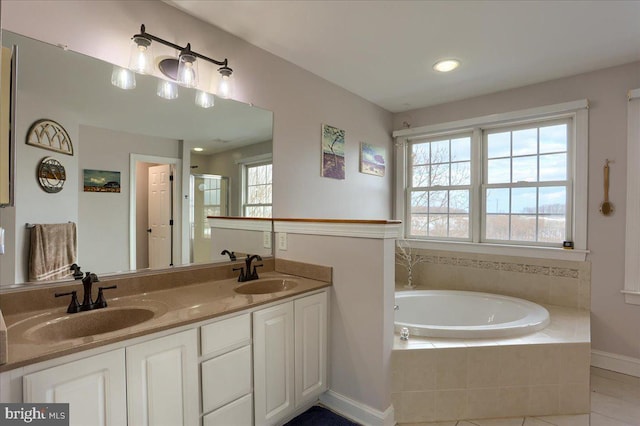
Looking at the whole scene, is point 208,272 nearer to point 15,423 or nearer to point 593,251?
point 15,423

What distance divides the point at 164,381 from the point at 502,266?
296 centimetres

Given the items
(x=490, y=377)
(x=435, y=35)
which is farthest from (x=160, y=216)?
(x=490, y=377)

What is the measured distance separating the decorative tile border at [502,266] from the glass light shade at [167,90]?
2828mm

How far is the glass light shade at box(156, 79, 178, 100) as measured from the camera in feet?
5.78

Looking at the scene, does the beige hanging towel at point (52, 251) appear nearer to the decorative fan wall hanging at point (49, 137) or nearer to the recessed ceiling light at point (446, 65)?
the decorative fan wall hanging at point (49, 137)

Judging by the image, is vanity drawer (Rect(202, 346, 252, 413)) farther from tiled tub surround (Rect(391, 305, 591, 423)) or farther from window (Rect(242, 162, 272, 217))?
window (Rect(242, 162, 272, 217))

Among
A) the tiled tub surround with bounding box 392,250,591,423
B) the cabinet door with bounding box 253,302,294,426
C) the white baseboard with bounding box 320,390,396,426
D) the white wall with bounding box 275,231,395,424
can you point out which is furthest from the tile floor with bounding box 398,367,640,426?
the cabinet door with bounding box 253,302,294,426

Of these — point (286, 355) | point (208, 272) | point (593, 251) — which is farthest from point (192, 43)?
point (593, 251)

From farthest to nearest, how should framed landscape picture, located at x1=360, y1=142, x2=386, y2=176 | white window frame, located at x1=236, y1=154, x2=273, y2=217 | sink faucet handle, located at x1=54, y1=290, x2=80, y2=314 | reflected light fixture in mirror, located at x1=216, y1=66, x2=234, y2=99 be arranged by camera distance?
framed landscape picture, located at x1=360, y1=142, x2=386, y2=176 < white window frame, located at x1=236, y1=154, x2=273, y2=217 < reflected light fixture in mirror, located at x1=216, y1=66, x2=234, y2=99 < sink faucet handle, located at x1=54, y1=290, x2=80, y2=314

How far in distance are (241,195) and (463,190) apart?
7.78ft

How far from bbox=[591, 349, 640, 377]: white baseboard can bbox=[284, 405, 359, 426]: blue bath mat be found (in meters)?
2.24

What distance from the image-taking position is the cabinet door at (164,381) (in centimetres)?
114

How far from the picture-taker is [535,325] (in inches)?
83.5

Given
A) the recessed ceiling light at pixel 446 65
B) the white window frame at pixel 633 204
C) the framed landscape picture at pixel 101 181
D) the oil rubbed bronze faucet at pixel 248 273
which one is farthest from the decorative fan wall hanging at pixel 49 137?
the white window frame at pixel 633 204
